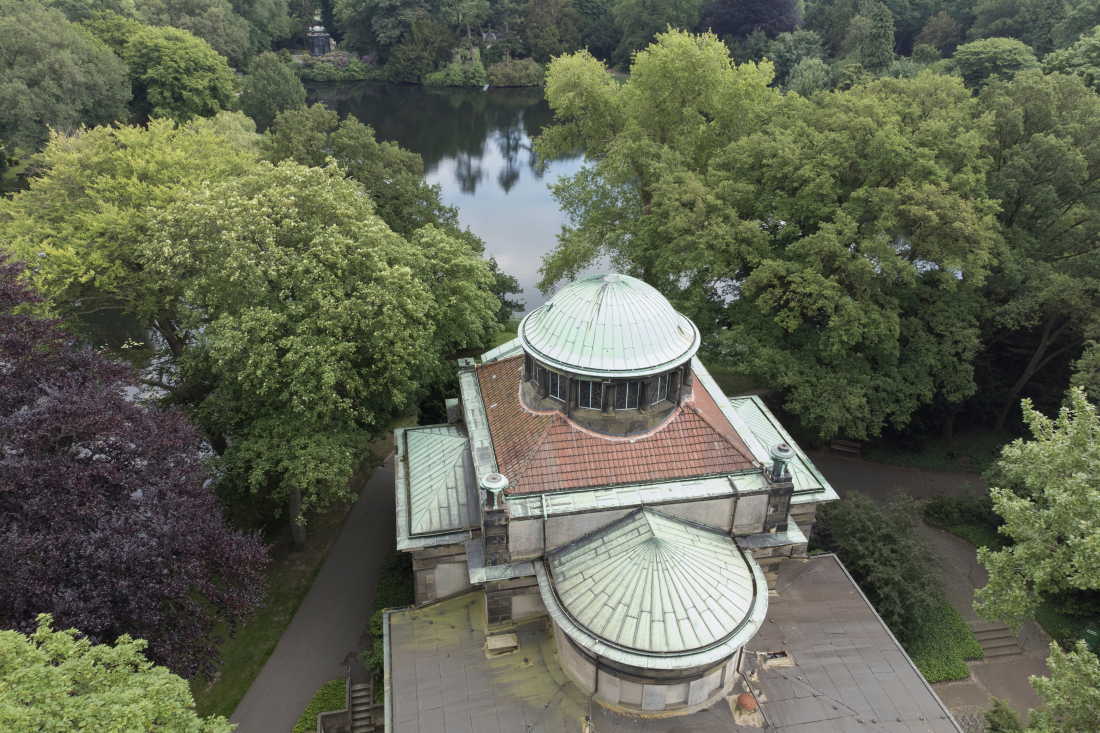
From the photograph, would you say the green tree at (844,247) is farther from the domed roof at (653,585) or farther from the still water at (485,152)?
the still water at (485,152)

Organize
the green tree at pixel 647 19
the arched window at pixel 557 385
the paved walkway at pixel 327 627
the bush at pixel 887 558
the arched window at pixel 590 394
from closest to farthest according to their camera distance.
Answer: the arched window at pixel 590 394
the arched window at pixel 557 385
the paved walkway at pixel 327 627
the bush at pixel 887 558
the green tree at pixel 647 19

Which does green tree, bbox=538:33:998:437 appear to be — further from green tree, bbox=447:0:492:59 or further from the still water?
green tree, bbox=447:0:492:59

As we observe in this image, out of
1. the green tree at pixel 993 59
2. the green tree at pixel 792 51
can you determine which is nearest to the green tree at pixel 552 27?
the green tree at pixel 792 51

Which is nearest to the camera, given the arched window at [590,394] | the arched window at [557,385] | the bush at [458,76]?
the arched window at [590,394]

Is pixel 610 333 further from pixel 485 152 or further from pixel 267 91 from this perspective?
pixel 485 152

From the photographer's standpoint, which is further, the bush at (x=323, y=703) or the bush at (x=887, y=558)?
the bush at (x=887, y=558)

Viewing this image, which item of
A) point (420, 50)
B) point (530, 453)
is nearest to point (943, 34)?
point (420, 50)

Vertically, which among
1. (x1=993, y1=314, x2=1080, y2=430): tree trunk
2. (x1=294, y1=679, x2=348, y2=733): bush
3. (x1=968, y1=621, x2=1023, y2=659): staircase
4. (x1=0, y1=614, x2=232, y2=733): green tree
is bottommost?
(x1=968, y1=621, x2=1023, y2=659): staircase

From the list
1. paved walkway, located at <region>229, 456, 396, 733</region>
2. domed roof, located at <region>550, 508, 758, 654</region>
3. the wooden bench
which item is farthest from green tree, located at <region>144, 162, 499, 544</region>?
the wooden bench
